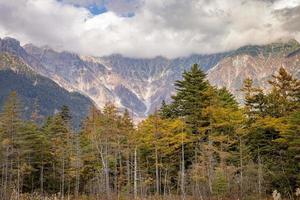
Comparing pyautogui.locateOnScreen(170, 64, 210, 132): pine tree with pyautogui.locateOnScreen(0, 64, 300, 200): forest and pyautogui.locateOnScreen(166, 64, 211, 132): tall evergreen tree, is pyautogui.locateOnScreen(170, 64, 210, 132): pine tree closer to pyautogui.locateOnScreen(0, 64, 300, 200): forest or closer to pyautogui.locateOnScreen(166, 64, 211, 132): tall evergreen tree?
pyautogui.locateOnScreen(166, 64, 211, 132): tall evergreen tree

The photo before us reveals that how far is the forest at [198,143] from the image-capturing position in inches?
1740

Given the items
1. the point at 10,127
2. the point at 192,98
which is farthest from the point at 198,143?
the point at 10,127

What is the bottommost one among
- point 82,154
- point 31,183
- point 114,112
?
point 31,183

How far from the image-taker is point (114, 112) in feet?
188

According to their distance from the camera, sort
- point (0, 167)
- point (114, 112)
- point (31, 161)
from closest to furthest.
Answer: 1. point (114, 112)
2. point (0, 167)
3. point (31, 161)

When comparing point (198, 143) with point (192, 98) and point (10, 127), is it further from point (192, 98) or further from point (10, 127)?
point (10, 127)

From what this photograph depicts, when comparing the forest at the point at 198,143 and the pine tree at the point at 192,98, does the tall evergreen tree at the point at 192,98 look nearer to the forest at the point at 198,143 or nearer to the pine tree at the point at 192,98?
the pine tree at the point at 192,98

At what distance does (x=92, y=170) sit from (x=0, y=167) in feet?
Result: 66.7

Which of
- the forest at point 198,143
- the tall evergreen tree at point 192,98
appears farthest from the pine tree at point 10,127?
the tall evergreen tree at point 192,98

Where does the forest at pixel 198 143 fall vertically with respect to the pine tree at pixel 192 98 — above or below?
below

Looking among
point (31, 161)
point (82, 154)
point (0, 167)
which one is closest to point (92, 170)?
point (82, 154)

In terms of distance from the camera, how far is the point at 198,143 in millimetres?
54250

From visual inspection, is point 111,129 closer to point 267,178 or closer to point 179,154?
point 179,154

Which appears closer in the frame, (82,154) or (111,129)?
(111,129)
